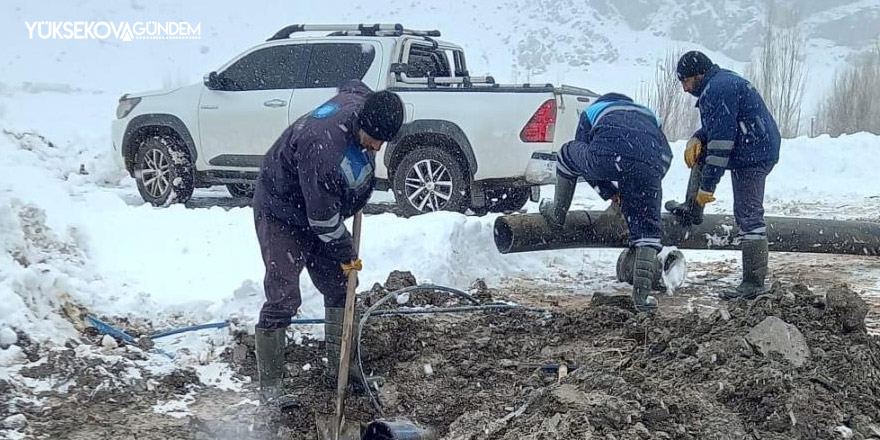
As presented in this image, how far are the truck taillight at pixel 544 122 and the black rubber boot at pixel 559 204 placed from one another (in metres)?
1.76

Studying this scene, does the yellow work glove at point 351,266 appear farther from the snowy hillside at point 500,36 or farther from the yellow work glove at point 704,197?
the snowy hillside at point 500,36

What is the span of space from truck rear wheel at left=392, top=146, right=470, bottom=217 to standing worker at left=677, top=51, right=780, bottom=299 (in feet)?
8.90

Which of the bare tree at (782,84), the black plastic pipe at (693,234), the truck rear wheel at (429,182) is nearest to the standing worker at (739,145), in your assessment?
the black plastic pipe at (693,234)

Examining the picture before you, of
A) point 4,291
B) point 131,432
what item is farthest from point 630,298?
point 4,291

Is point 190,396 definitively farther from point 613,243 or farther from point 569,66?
point 569,66

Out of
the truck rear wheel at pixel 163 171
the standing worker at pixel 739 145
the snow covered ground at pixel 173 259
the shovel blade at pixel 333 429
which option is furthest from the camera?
the truck rear wheel at pixel 163 171

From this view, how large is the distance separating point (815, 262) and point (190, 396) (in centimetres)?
555

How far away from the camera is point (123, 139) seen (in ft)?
31.1

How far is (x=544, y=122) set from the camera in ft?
25.5

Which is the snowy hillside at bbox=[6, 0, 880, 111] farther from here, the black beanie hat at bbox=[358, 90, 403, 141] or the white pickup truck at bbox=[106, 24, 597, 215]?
the black beanie hat at bbox=[358, 90, 403, 141]

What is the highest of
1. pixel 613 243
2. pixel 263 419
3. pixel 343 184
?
pixel 343 184

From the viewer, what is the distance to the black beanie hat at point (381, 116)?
12.3ft

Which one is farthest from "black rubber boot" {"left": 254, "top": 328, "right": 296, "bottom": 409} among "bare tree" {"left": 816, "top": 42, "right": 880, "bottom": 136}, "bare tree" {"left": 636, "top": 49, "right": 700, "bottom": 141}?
"bare tree" {"left": 816, "top": 42, "right": 880, "bottom": 136}

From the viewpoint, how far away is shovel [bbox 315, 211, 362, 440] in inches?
154
